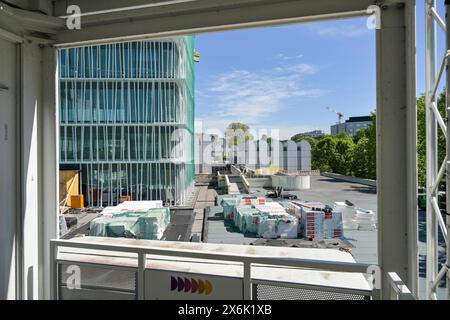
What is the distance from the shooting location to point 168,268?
2.78 m

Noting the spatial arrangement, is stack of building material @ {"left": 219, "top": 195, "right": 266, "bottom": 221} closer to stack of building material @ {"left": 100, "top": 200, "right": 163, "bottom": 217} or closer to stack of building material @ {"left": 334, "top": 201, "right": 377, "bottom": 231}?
stack of building material @ {"left": 334, "top": 201, "right": 377, "bottom": 231}

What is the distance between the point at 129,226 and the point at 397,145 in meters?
11.9

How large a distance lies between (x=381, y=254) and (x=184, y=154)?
85.7ft

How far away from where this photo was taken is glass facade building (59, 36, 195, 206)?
2483cm

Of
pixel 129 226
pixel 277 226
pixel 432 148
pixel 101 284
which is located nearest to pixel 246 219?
pixel 277 226

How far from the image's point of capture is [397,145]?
2.57m

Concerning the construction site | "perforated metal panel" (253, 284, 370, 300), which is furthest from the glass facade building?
"perforated metal panel" (253, 284, 370, 300)

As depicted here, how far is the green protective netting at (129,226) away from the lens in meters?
12.1

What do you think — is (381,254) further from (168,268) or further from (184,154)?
(184,154)

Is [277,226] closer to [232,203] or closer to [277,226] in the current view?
[277,226]

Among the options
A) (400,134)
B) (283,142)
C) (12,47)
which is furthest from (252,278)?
(283,142)

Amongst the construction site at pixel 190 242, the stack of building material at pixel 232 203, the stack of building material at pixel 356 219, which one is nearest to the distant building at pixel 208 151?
the stack of building material at pixel 232 203

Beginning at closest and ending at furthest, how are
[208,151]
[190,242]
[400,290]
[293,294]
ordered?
[400,290], [293,294], [190,242], [208,151]

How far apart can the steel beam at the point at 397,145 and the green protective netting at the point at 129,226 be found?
11.3 metres
